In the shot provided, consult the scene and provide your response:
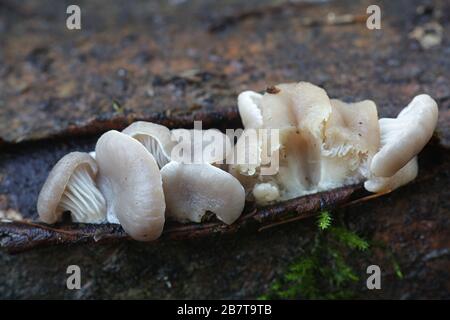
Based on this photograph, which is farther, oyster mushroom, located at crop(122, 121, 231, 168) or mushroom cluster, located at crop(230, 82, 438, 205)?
oyster mushroom, located at crop(122, 121, 231, 168)

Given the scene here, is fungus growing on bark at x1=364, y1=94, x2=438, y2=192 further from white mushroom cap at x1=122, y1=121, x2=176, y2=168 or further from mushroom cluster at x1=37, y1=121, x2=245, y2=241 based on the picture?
white mushroom cap at x1=122, y1=121, x2=176, y2=168

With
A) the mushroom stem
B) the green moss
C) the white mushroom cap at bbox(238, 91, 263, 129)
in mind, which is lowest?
the green moss

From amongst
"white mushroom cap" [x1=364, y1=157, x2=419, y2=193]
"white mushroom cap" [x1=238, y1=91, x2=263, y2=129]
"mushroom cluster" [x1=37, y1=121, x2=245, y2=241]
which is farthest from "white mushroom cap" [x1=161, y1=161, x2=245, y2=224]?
"white mushroom cap" [x1=364, y1=157, x2=419, y2=193]

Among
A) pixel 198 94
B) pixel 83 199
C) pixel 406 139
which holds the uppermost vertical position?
pixel 198 94

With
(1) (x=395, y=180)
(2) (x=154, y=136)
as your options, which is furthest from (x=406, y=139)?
(2) (x=154, y=136)

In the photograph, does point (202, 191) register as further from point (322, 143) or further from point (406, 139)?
point (406, 139)

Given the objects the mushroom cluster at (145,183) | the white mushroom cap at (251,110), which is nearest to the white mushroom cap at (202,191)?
the mushroom cluster at (145,183)
